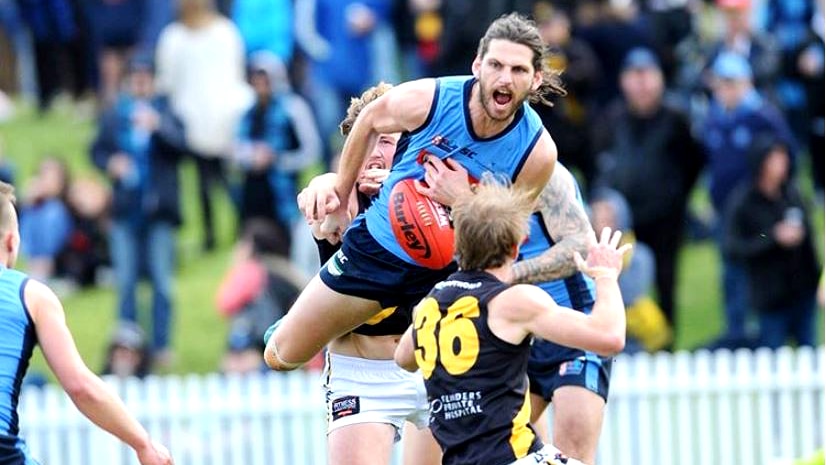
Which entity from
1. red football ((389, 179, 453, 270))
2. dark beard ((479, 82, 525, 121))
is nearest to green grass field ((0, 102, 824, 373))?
red football ((389, 179, 453, 270))

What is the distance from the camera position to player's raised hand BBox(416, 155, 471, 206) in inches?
264

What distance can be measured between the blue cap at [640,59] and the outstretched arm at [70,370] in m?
8.08

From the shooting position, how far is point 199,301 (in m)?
16.8

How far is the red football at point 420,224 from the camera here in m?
6.77

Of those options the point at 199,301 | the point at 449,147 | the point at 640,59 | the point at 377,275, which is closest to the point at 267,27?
the point at 199,301

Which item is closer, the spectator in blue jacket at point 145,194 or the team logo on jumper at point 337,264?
the team logo on jumper at point 337,264

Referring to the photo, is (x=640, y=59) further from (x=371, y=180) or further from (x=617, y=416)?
(x=371, y=180)

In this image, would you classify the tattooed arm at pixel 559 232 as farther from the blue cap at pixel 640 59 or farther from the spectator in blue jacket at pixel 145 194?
the spectator in blue jacket at pixel 145 194

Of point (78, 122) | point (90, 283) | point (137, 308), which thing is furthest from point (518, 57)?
point (78, 122)

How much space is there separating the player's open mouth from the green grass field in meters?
8.12

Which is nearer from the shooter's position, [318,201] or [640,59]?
[318,201]

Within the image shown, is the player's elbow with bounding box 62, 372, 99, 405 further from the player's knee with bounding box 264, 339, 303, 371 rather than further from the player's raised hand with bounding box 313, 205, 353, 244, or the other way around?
the player's raised hand with bounding box 313, 205, 353, 244

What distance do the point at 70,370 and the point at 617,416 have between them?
676 centimetres

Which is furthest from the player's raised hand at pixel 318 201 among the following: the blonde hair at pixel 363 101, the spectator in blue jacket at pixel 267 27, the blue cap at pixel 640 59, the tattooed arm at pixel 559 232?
the spectator in blue jacket at pixel 267 27
